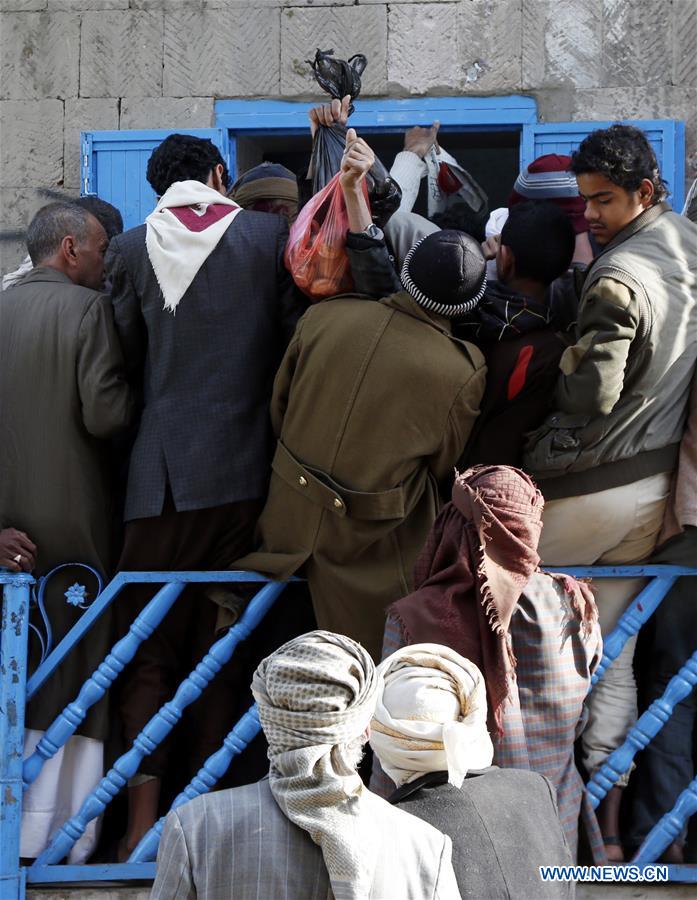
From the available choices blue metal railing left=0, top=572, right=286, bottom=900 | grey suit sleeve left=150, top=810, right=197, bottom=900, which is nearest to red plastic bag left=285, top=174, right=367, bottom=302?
blue metal railing left=0, top=572, right=286, bottom=900

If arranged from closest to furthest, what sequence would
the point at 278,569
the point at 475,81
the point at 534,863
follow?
the point at 534,863 < the point at 278,569 < the point at 475,81

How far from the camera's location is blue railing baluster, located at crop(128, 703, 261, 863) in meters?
3.83

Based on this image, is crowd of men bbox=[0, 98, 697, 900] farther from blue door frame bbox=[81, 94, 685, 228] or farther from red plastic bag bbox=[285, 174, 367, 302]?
blue door frame bbox=[81, 94, 685, 228]

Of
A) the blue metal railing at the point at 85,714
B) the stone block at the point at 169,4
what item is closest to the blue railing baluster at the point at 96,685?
the blue metal railing at the point at 85,714

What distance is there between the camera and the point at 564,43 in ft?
19.5

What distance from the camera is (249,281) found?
3.94 metres

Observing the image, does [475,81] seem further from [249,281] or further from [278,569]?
[278,569]

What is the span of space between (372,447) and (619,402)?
720 millimetres

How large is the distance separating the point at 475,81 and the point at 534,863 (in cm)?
429

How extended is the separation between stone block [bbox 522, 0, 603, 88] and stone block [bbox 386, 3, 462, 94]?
0.36 meters

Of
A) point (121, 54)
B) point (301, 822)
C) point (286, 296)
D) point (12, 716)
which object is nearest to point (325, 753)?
point (301, 822)

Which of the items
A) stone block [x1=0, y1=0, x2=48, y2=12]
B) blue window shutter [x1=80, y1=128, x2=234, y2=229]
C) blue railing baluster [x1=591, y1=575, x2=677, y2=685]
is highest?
stone block [x1=0, y1=0, x2=48, y2=12]

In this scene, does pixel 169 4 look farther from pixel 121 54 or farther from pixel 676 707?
pixel 676 707

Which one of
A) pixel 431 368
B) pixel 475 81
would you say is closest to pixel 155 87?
pixel 475 81
